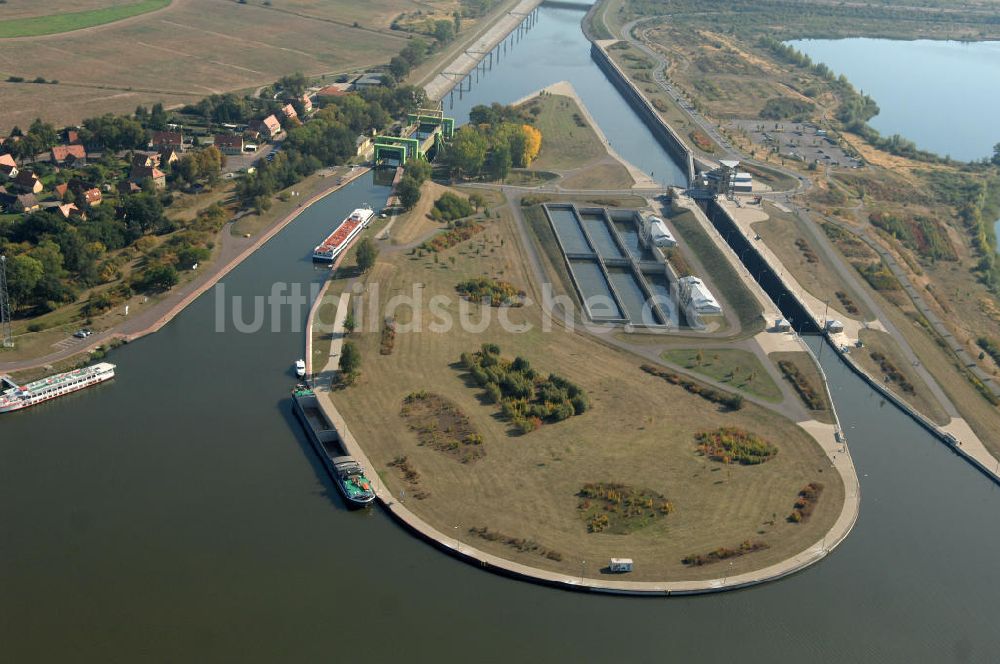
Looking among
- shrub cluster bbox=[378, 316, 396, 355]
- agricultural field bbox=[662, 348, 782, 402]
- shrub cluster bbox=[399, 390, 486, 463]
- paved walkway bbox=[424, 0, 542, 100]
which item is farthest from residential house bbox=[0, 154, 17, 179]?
agricultural field bbox=[662, 348, 782, 402]

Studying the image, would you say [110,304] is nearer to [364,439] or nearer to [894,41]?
[364,439]

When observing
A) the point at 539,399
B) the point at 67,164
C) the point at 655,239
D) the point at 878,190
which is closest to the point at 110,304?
the point at 539,399

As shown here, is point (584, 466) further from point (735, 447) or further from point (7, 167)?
point (7, 167)

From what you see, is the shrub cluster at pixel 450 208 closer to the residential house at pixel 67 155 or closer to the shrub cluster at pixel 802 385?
the shrub cluster at pixel 802 385

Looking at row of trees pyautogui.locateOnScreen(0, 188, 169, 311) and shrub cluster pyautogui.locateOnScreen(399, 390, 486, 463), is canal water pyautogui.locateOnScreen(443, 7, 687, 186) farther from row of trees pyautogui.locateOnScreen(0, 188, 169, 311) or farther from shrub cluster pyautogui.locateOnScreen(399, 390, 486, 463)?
shrub cluster pyautogui.locateOnScreen(399, 390, 486, 463)

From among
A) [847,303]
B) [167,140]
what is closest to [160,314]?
[167,140]

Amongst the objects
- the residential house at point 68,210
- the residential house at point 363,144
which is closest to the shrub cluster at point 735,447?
the residential house at point 68,210
